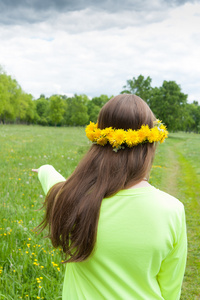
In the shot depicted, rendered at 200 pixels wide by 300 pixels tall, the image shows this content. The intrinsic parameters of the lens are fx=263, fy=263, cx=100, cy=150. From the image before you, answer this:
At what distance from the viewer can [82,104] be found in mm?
73438

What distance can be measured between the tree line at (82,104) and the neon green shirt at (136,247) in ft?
94.6

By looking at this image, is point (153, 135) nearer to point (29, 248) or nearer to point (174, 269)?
point (174, 269)

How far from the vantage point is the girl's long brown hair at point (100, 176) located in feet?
4.94

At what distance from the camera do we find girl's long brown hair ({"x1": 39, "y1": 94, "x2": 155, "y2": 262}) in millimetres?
1507

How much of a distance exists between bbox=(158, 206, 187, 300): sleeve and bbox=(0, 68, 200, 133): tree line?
28.8 meters

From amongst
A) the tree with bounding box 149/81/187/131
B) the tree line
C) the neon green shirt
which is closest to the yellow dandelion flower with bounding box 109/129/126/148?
the neon green shirt

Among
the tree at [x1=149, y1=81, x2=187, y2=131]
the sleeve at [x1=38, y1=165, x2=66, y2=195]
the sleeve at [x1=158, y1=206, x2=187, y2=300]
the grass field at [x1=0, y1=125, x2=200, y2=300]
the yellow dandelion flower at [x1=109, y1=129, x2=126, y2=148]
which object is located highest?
the tree at [x1=149, y1=81, x2=187, y2=131]

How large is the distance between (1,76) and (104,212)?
65.7 meters

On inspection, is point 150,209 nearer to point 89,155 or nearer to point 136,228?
point 136,228

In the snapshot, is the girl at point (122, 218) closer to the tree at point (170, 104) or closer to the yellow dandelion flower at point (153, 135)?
the yellow dandelion flower at point (153, 135)

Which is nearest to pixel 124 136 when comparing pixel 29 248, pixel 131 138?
pixel 131 138

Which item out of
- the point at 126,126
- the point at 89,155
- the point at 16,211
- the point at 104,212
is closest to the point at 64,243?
the point at 104,212

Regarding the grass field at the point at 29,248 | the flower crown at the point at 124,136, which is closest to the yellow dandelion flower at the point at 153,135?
the flower crown at the point at 124,136

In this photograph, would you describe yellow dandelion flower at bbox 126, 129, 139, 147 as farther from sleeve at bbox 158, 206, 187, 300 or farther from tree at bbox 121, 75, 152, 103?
tree at bbox 121, 75, 152, 103
